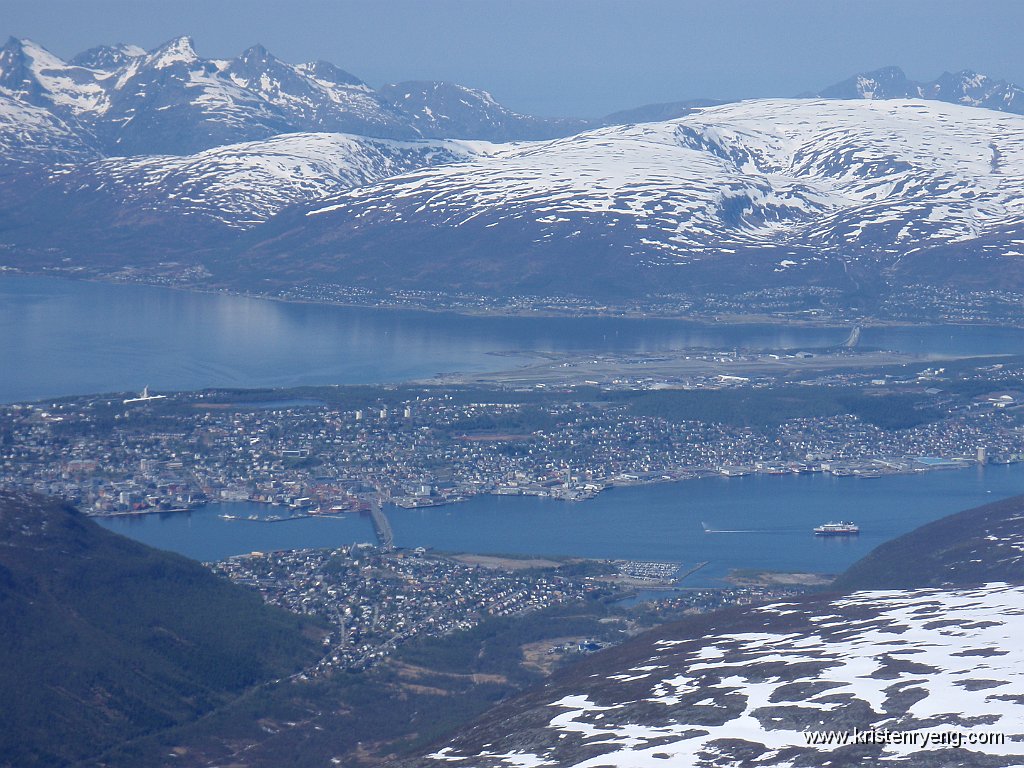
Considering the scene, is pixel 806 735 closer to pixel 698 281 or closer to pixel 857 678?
pixel 857 678

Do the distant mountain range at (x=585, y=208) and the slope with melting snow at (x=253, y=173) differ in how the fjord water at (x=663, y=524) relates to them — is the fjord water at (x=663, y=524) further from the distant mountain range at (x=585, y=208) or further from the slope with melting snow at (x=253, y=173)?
the slope with melting snow at (x=253, y=173)

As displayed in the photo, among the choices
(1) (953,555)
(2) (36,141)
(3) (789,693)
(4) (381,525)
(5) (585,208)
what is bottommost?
(4) (381,525)

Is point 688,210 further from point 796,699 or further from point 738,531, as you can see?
point 796,699

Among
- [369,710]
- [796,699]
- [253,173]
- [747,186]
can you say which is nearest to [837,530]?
[369,710]

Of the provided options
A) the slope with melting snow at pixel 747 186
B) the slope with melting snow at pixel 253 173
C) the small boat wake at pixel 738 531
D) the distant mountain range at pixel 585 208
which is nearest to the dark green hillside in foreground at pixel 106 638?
the small boat wake at pixel 738 531

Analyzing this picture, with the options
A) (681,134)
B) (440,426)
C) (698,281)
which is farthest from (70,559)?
(681,134)

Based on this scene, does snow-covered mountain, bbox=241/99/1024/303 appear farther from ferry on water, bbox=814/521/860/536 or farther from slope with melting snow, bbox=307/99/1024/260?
ferry on water, bbox=814/521/860/536

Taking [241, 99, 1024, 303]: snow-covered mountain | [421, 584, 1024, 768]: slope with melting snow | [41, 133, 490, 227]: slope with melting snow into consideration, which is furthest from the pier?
[41, 133, 490, 227]: slope with melting snow
